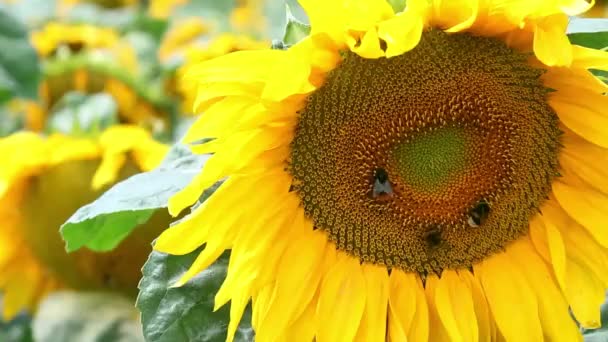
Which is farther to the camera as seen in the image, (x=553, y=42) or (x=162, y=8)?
(x=162, y=8)

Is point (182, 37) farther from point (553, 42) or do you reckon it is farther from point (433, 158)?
point (553, 42)

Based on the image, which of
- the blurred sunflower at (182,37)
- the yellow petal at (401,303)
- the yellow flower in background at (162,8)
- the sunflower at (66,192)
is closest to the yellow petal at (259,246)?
the yellow petal at (401,303)

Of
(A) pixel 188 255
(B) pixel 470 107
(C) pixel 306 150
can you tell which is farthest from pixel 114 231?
(B) pixel 470 107

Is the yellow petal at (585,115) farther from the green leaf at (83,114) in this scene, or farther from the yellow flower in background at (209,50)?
the yellow flower in background at (209,50)

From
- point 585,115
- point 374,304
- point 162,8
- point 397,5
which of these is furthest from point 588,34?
point 162,8

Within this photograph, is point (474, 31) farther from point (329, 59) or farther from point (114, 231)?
point (114, 231)

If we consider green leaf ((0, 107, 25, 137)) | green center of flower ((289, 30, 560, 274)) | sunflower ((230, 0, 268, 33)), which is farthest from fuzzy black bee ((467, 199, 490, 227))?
sunflower ((230, 0, 268, 33))

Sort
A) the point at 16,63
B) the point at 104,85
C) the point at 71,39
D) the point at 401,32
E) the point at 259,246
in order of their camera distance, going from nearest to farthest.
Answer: the point at 401,32 → the point at 259,246 → the point at 16,63 → the point at 104,85 → the point at 71,39
